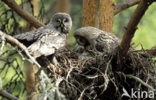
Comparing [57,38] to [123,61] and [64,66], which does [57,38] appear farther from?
[123,61]

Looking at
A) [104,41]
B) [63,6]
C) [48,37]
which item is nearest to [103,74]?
[48,37]

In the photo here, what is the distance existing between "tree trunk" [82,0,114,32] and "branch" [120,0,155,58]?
1689mm

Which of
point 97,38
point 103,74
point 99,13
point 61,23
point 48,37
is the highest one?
point 99,13

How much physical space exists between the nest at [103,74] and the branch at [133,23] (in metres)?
0.22

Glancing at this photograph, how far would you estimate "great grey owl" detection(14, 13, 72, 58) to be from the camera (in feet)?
14.9

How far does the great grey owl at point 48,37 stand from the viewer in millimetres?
4555

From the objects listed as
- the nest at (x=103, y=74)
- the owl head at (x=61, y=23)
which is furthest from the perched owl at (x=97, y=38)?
the nest at (x=103, y=74)

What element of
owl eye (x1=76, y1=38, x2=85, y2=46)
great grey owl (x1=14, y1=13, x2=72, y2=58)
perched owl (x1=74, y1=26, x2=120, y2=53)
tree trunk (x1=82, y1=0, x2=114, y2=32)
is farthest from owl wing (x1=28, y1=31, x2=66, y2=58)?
tree trunk (x1=82, y1=0, x2=114, y2=32)

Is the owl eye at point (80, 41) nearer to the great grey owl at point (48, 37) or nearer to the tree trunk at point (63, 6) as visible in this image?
the great grey owl at point (48, 37)

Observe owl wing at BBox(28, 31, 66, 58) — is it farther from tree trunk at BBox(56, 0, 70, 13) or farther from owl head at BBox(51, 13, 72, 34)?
tree trunk at BBox(56, 0, 70, 13)

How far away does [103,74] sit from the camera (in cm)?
456

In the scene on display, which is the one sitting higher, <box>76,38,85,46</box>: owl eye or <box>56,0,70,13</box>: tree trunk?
<box>56,0,70,13</box>: tree trunk

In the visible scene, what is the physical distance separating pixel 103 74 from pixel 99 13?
5.73 ft

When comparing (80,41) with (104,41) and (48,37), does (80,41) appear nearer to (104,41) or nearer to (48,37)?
(104,41)
